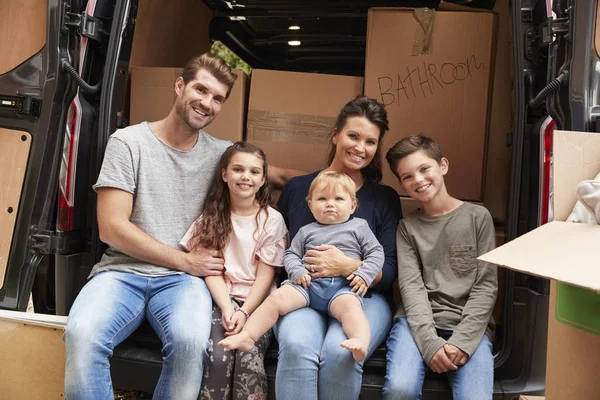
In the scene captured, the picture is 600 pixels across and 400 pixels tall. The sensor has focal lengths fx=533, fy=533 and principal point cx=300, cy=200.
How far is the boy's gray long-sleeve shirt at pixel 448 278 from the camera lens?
1789 mm

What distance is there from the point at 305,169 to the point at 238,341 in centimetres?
109

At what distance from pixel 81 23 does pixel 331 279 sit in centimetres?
134

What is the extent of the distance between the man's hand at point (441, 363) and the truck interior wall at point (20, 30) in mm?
1817

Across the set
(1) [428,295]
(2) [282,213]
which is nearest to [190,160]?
(2) [282,213]

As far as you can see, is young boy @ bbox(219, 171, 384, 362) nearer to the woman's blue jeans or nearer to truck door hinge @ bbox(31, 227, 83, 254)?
the woman's blue jeans

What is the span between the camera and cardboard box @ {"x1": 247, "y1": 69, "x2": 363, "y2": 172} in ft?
8.51

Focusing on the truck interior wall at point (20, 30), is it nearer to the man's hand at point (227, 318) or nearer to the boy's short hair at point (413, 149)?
the man's hand at point (227, 318)

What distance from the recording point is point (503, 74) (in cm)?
252

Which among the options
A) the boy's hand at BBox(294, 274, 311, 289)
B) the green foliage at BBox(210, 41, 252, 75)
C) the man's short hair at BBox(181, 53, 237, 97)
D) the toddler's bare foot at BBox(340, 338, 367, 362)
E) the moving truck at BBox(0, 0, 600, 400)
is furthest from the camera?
the green foliage at BBox(210, 41, 252, 75)

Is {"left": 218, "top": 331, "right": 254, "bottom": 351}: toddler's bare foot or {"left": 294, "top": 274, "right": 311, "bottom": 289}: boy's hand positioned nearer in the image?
{"left": 218, "top": 331, "right": 254, "bottom": 351}: toddler's bare foot

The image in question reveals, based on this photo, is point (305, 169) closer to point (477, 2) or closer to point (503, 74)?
point (503, 74)

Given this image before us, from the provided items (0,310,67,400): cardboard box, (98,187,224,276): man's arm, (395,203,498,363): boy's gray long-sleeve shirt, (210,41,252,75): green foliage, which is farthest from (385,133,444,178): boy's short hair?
(210,41,252,75): green foliage

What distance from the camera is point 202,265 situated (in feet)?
6.63

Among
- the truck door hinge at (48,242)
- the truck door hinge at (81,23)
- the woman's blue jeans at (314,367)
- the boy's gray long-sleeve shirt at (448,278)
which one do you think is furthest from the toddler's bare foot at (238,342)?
the truck door hinge at (81,23)
